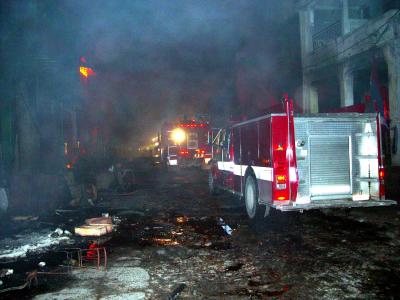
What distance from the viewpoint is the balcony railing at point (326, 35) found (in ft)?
46.0

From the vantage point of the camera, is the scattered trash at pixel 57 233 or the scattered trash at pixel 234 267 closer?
the scattered trash at pixel 234 267

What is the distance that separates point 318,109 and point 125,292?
1446 centimetres

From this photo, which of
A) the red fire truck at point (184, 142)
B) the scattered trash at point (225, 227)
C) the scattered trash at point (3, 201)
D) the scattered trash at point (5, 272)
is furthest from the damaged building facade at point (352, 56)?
the scattered trash at point (3, 201)

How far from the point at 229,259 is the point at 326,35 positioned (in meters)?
13.0

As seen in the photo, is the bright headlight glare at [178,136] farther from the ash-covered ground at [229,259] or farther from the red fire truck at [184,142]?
the ash-covered ground at [229,259]

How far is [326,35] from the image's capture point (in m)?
14.8

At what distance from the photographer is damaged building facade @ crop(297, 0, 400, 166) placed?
10273mm

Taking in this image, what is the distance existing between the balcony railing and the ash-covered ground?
8.78 m

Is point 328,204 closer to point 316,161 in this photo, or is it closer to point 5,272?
point 316,161

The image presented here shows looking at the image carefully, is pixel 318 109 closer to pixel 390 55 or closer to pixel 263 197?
pixel 390 55

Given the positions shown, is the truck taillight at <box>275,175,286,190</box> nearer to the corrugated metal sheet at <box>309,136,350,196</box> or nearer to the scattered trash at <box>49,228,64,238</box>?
the corrugated metal sheet at <box>309,136,350,196</box>

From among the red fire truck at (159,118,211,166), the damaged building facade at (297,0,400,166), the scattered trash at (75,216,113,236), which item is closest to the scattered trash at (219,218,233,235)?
the scattered trash at (75,216,113,236)

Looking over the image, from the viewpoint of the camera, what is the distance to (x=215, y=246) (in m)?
5.25

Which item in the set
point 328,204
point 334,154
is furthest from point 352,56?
point 328,204
